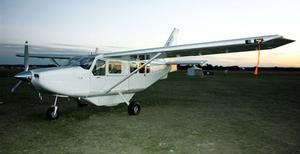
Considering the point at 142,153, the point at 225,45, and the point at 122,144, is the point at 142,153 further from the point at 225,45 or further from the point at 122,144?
the point at 225,45

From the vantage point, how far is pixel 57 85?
7.89 metres

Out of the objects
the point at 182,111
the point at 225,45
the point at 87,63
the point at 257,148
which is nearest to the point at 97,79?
the point at 87,63

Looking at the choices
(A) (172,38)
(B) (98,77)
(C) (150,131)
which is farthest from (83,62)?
(A) (172,38)

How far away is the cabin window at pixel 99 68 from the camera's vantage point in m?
9.02

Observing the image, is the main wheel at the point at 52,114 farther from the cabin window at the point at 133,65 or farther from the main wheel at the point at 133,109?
the cabin window at the point at 133,65

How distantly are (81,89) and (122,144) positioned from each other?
331 centimetres

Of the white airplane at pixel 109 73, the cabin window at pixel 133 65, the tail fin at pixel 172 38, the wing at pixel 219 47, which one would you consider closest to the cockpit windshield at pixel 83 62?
the white airplane at pixel 109 73

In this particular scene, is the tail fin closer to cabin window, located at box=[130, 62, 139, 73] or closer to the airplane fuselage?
the airplane fuselage

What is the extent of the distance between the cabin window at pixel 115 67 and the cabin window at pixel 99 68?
32cm

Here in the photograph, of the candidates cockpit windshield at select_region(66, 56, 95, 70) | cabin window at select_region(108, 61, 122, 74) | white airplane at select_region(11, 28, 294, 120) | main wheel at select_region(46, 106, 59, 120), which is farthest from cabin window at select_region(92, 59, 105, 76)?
main wheel at select_region(46, 106, 59, 120)

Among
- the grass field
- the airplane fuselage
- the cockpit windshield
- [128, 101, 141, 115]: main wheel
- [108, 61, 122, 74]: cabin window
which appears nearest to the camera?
the grass field

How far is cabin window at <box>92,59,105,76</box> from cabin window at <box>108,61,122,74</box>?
12.6 inches

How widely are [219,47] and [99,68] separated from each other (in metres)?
4.05

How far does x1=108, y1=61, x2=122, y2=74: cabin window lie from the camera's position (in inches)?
377
